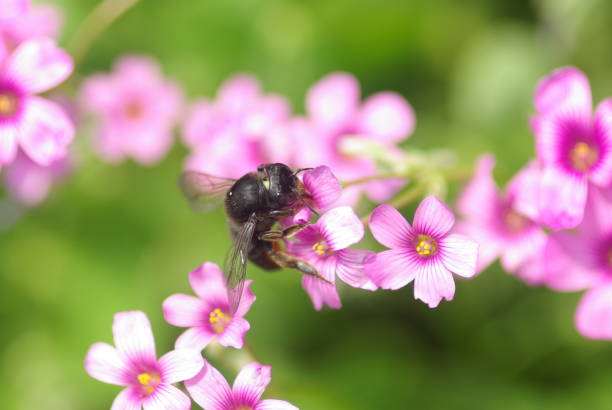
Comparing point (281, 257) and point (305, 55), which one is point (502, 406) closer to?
point (281, 257)

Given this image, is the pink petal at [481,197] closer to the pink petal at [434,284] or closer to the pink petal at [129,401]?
the pink petal at [434,284]

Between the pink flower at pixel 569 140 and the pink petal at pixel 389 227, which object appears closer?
the pink petal at pixel 389 227

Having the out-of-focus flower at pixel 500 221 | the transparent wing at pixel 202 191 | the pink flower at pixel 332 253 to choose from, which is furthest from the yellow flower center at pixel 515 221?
the transparent wing at pixel 202 191

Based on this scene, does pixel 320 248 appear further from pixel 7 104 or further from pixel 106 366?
pixel 7 104

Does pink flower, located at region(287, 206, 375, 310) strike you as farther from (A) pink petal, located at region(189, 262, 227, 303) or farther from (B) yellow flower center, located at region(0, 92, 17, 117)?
(B) yellow flower center, located at region(0, 92, 17, 117)

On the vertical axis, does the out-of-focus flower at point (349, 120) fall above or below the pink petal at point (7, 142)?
above

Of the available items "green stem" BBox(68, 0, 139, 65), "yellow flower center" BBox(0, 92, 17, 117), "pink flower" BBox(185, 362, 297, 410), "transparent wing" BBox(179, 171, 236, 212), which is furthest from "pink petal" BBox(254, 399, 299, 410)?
"green stem" BBox(68, 0, 139, 65)

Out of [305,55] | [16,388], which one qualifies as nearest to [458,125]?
[305,55]

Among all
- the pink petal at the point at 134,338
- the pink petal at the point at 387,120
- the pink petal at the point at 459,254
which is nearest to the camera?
the pink petal at the point at 459,254

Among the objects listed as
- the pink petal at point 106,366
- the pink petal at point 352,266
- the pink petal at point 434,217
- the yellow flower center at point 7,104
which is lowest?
the pink petal at point 106,366
